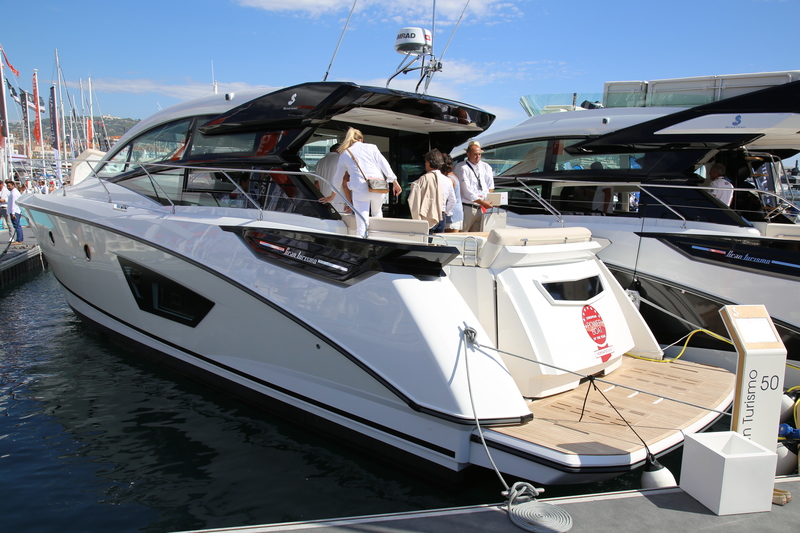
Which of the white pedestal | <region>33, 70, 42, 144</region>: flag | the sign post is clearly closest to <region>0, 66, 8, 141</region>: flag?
<region>33, 70, 42, 144</region>: flag

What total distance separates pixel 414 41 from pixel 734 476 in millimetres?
5117

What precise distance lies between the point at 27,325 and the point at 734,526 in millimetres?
8076

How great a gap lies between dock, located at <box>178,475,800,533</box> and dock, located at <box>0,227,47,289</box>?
947 centimetres

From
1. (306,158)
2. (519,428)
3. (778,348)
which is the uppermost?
(306,158)

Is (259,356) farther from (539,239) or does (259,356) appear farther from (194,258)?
(539,239)

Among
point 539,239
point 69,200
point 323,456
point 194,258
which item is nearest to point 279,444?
point 323,456

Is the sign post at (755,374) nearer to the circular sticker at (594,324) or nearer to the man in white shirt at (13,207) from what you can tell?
the circular sticker at (594,324)

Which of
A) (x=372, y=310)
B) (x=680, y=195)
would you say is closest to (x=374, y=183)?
(x=372, y=310)

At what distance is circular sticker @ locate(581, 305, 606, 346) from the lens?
3908mm

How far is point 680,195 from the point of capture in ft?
20.1

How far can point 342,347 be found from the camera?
3477 mm

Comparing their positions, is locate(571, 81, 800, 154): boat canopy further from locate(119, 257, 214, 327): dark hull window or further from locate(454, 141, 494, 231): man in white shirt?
locate(119, 257, 214, 327): dark hull window

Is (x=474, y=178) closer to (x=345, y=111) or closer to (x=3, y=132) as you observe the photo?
(x=345, y=111)

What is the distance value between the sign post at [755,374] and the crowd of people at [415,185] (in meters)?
2.41
